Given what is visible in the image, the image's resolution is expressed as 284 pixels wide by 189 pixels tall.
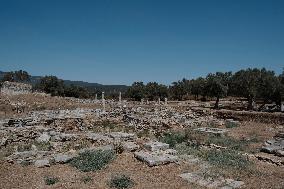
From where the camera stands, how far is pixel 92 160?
13.8 meters

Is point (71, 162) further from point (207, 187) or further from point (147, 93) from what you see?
point (147, 93)

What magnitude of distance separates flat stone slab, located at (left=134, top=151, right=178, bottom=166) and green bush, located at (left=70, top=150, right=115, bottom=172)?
1.27 meters

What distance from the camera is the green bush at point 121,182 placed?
11351mm

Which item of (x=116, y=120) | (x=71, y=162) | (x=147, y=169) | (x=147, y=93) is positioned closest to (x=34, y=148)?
(x=71, y=162)

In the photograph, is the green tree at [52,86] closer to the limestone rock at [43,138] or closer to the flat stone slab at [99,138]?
the limestone rock at [43,138]

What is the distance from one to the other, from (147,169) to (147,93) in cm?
5613

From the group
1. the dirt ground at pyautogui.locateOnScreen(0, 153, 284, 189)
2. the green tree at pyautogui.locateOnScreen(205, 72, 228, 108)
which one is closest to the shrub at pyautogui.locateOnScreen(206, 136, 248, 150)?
the dirt ground at pyautogui.locateOnScreen(0, 153, 284, 189)

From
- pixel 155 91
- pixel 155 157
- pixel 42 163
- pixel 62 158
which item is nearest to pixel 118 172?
pixel 155 157

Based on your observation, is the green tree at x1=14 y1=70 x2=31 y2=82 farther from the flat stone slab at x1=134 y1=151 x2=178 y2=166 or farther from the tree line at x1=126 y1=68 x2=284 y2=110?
the flat stone slab at x1=134 y1=151 x2=178 y2=166

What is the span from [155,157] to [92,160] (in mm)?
2683

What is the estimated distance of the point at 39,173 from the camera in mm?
12891

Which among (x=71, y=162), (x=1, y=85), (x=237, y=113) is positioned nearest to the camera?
(x=71, y=162)

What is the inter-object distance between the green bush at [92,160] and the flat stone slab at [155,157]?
1.27 m

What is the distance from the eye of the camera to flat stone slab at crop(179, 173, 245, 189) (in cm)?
1118
